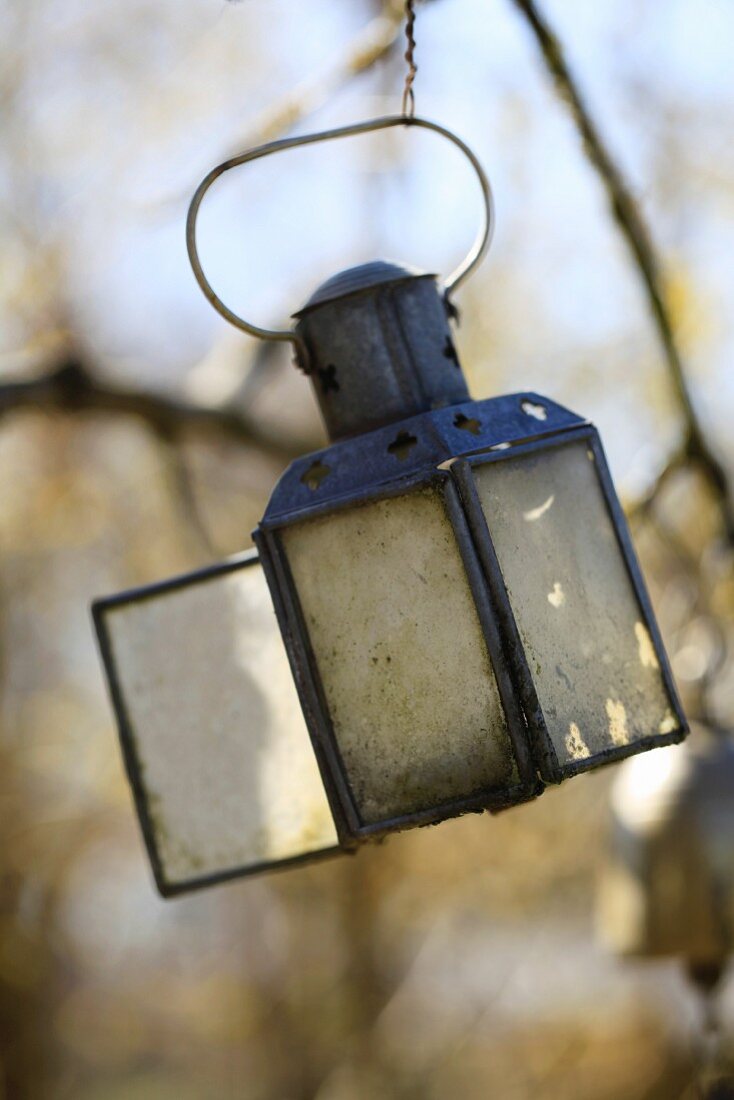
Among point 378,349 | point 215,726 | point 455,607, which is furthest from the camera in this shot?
point 215,726

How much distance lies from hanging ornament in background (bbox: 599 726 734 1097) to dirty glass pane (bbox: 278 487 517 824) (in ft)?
3.59

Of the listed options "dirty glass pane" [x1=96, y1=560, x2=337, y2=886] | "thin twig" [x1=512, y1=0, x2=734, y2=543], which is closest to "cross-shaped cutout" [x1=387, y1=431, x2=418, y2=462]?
"dirty glass pane" [x1=96, y1=560, x2=337, y2=886]

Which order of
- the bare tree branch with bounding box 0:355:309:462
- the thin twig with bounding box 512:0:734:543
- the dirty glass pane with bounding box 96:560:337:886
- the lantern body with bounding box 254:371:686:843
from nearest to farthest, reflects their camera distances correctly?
the lantern body with bounding box 254:371:686:843 < the dirty glass pane with bounding box 96:560:337:886 < the thin twig with bounding box 512:0:734:543 < the bare tree branch with bounding box 0:355:309:462

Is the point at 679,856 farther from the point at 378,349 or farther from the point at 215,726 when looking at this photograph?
the point at 378,349

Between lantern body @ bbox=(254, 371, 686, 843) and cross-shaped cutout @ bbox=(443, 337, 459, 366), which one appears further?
cross-shaped cutout @ bbox=(443, 337, 459, 366)

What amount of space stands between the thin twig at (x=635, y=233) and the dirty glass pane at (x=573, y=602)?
72 cm

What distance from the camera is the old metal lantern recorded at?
84 centimetres

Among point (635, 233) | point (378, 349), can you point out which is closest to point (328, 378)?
point (378, 349)

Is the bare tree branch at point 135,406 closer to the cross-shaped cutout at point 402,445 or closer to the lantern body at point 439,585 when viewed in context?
the lantern body at point 439,585

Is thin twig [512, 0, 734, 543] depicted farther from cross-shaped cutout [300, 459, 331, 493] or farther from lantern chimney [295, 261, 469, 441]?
cross-shaped cutout [300, 459, 331, 493]

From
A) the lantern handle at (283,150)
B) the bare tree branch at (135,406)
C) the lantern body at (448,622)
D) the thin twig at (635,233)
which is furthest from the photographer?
the bare tree branch at (135,406)

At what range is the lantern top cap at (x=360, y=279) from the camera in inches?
38.7

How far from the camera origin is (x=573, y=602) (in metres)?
0.90

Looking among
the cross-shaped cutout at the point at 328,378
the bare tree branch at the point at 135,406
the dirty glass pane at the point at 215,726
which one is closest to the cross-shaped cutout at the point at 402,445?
the cross-shaped cutout at the point at 328,378
